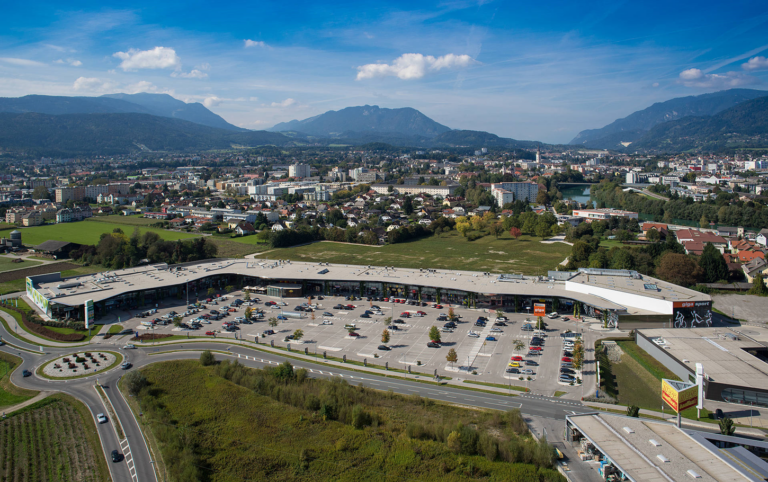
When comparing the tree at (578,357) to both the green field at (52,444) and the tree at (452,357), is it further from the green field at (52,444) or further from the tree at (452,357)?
the green field at (52,444)

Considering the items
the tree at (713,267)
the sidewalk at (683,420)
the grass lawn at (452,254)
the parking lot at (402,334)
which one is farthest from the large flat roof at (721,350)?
the grass lawn at (452,254)

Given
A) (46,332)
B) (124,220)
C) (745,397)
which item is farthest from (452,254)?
(124,220)

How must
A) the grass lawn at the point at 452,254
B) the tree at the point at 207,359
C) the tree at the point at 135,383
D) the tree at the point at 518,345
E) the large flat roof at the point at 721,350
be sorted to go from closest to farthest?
the large flat roof at the point at 721,350 → the tree at the point at 135,383 → the tree at the point at 207,359 → the tree at the point at 518,345 → the grass lawn at the point at 452,254

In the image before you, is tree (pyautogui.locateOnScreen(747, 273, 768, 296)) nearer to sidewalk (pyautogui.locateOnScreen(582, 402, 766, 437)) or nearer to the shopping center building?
the shopping center building

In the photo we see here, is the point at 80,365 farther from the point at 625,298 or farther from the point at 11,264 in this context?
the point at 625,298

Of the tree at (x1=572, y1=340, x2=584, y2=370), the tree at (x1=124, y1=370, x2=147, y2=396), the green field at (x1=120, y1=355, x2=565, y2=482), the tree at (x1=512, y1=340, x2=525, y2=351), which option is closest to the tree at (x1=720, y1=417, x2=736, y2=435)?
the tree at (x1=572, y1=340, x2=584, y2=370)

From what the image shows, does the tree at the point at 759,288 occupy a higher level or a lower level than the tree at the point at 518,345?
higher
